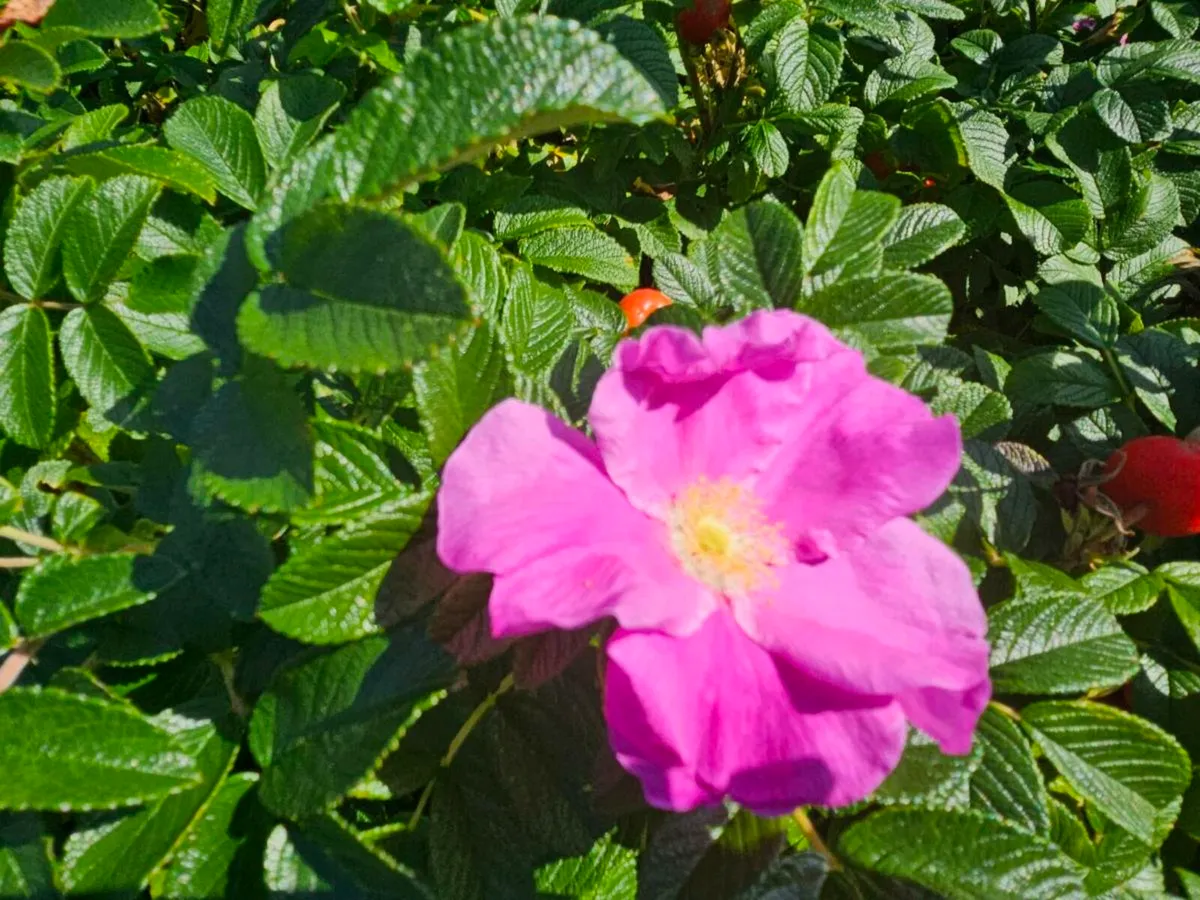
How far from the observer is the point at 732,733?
1.71 ft

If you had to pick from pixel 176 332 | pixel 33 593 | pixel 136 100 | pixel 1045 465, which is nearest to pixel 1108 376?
pixel 1045 465

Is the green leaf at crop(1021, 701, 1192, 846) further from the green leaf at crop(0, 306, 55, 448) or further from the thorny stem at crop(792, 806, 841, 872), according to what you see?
the green leaf at crop(0, 306, 55, 448)

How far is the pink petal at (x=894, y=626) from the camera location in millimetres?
517

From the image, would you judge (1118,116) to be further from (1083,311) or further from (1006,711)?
(1006,711)

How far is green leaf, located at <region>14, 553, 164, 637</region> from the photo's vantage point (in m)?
0.56

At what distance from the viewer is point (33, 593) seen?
58 cm

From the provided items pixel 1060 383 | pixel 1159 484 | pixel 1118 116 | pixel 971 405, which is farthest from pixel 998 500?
pixel 1118 116

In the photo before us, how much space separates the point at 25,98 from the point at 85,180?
70cm

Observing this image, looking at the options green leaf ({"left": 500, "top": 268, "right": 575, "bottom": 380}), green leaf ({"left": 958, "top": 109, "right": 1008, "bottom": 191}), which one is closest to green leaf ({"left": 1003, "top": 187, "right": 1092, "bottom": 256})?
green leaf ({"left": 958, "top": 109, "right": 1008, "bottom": 191})

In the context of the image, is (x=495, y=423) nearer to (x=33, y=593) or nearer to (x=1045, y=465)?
(x=33, y=593)

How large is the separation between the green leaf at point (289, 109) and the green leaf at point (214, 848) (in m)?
0.60

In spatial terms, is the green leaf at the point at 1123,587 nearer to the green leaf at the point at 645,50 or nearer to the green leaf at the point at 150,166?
the green leaf at the point at 645,50

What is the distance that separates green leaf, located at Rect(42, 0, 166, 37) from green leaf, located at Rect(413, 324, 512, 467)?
0.53 m

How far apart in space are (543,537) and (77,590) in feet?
1.05
